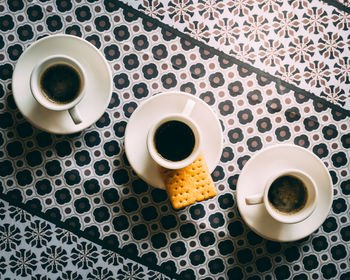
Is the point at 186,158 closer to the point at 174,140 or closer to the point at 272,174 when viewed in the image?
the point at 174,140

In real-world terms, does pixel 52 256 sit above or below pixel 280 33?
below

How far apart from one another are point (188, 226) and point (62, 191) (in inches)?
16.3

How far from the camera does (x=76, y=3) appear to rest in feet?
Result: 4.40

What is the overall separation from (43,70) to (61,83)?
6 cm

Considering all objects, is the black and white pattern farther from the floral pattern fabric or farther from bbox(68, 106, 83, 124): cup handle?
the floral pattern fabric

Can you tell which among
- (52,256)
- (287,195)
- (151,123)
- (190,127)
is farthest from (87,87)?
(287,195)

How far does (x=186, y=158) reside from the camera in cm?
121

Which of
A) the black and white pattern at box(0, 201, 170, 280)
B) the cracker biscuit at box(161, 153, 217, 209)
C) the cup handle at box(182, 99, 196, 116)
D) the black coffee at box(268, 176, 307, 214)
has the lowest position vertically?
the black and white pattern at box(0, 201, 170, 280)

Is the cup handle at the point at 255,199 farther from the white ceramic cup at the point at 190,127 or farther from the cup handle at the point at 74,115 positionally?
the cup handle at the point at 74,115

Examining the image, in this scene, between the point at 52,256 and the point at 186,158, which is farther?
the point at 52,256

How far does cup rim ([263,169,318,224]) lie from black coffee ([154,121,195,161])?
252mm

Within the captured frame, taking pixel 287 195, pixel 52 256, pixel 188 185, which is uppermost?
pixel 287 195

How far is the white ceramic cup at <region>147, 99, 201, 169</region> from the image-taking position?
119 cm

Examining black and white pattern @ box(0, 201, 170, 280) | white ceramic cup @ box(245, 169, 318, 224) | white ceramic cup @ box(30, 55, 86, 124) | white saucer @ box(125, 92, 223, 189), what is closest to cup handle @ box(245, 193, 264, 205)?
white ceramic cup @ box(245, 169, 318, 224)
